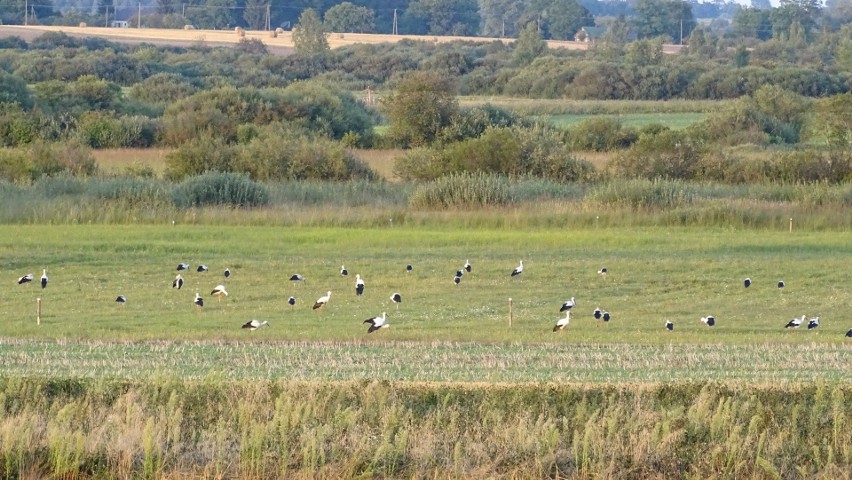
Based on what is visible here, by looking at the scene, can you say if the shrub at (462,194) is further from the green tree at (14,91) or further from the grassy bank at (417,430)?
the green tree at (14,91)

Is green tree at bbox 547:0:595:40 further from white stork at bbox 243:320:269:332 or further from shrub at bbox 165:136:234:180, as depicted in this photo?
white stork at bbox 243:320:269:332

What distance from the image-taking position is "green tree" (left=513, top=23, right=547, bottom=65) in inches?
4513

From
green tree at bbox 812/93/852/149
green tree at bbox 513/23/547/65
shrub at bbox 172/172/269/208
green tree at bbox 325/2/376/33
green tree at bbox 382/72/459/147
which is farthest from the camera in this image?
green tree at bbox 325/2/376/33

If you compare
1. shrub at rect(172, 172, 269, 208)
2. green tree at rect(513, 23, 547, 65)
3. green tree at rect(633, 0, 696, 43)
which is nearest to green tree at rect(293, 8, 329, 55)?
green tree at rect(513, 23, 547, 65)

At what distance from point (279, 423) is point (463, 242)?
780 inches

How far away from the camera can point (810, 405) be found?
1269 cm

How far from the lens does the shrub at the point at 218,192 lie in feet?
125

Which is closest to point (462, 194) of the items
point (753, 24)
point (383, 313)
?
point (383, 313)

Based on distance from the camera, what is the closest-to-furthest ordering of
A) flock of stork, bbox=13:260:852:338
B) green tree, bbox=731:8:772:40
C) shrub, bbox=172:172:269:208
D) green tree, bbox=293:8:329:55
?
1. flock of stork, bbox=13:260:852:338
2. shrub, bbox=172:172:269:208
3. green tree, bbox=293:8:329:55
4. green tree, bbox=731:8:772:40

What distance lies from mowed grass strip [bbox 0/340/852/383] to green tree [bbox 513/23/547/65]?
317ft

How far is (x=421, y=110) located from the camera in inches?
2244

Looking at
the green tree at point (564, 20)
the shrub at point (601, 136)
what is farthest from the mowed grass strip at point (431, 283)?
the green tree at point (564, 20)

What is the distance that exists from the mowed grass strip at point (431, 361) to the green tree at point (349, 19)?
138617 millimetres

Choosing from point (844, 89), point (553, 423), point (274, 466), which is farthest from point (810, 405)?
point (844, 89)
